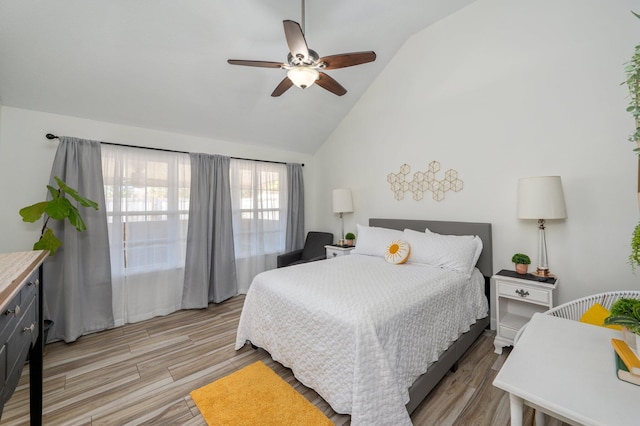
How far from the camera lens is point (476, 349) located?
236 centimetres

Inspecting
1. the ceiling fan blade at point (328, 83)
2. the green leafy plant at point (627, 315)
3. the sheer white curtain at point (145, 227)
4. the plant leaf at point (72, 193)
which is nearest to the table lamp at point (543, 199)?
the green leafy plant at point (627, 315)

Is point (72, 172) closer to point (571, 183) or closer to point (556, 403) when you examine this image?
point (556, 403)

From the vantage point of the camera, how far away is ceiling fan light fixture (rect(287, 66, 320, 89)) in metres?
1.93

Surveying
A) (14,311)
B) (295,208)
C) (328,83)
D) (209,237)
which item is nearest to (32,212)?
(209,237)

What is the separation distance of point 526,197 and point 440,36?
2143 mm

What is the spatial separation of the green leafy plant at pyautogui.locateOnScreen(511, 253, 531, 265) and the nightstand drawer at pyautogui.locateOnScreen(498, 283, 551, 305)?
26 centimetres

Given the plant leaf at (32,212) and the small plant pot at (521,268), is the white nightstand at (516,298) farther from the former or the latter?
the plant leaf at (32,212)

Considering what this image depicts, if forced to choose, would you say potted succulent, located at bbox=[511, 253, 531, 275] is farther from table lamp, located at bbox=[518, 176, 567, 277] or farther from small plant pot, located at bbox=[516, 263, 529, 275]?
table lamp, located at bbox=[518, 176, 567, 277]

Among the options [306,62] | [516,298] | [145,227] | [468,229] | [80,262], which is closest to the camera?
[306,62]

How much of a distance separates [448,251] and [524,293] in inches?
26.2

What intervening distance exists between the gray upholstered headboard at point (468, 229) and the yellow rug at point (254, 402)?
84.7 inches

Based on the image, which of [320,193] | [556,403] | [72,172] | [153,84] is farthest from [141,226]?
A: [556,403]

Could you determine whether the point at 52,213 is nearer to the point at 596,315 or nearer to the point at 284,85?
the point at 284,85

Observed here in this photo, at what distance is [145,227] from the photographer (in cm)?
307
